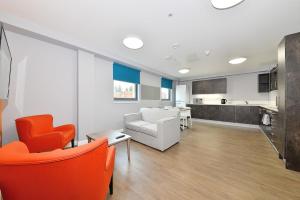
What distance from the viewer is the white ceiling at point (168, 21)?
182cm

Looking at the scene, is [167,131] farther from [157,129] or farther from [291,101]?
[291,101]

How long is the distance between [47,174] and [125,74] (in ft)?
13.0

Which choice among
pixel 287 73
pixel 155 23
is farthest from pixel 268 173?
pixel 155 23

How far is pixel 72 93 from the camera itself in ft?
10.3

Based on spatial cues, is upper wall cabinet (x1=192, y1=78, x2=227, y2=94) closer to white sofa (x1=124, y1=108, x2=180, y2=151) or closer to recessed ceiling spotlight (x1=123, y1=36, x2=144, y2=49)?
white sofa (x1=124, y1=108, x2=180, y2=151)

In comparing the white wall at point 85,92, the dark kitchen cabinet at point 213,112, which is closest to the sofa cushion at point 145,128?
the white wall at point 85,92

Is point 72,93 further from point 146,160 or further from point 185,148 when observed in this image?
point 185,148

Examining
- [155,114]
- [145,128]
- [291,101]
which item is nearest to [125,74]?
[155,114]

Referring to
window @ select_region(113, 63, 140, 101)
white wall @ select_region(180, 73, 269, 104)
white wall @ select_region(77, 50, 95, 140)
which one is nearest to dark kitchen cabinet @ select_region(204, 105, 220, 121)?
white wall @ select_region(180, 73, 269, 104)

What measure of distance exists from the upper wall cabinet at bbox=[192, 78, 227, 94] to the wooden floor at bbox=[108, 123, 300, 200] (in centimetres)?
361

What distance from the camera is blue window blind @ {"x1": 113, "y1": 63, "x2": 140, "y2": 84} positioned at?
4.18 m

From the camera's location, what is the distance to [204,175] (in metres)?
1.91

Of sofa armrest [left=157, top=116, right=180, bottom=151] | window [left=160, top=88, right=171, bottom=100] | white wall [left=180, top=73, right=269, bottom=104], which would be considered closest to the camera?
sofa armrest [left=157, top=116, right=180, bottom=151]

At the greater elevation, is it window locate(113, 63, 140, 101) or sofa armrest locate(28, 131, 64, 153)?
window locate(113, 63, 140, 101)
